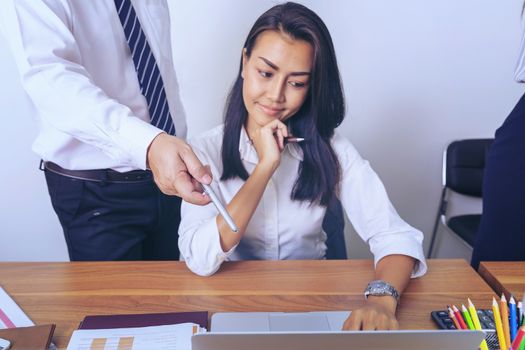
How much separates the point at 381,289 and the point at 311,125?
1.75 feet

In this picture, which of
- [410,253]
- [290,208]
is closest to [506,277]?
[410,253]

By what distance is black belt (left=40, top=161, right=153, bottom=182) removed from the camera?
1184mm

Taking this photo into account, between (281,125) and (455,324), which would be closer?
(455,324)

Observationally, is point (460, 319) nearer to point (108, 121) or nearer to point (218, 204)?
point (218, 204)

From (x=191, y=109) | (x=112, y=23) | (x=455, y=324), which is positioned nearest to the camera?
(x=455, y=324)

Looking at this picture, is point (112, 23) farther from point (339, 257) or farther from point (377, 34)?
point (377, 34)

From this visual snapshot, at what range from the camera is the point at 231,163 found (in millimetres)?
1264

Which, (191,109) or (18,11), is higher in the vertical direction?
(18,11)

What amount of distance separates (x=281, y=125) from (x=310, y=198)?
0.23 metres

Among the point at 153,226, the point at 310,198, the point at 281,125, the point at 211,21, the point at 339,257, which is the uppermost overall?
the point at 211,21

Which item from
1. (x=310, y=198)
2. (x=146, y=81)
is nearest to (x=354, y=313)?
(x=310, y=198)

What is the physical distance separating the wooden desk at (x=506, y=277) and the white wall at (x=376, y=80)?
1179mm

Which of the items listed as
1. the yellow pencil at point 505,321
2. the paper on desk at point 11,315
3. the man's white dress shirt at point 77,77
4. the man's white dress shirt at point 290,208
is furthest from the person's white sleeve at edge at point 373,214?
the paper on desk at point 11,315

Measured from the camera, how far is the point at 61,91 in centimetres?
91
